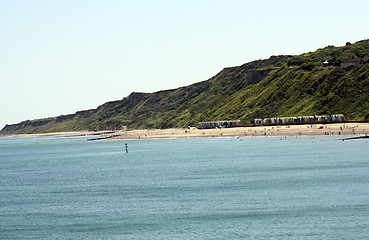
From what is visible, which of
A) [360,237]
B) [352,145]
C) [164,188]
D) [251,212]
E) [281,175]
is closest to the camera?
[360,237]

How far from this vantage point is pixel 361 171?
266 feet

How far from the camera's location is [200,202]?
63.4 meters

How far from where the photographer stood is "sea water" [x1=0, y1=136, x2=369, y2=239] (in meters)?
49.6

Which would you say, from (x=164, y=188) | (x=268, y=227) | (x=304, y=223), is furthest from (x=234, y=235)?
(x=164, y=188)

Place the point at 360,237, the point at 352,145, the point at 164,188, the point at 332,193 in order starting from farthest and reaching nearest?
the point at 352,145
the point at 164,188
the point at 332,193
the point at 360,237

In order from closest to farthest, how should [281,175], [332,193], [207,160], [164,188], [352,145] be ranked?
1. [332,193]
2. [164,188]
3. [281,175]
4. [207,160]
5. [352,145]

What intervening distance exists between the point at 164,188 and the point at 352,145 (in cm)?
6798

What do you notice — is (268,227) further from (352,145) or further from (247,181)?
(352,145)

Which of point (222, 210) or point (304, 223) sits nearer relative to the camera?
point (304, 223)

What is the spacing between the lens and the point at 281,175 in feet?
277

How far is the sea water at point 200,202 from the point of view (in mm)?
49562

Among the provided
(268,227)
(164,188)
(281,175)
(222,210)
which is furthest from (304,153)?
(268,227)

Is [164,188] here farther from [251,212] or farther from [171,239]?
[171,239]

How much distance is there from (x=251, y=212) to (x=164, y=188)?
2335 centimetres
